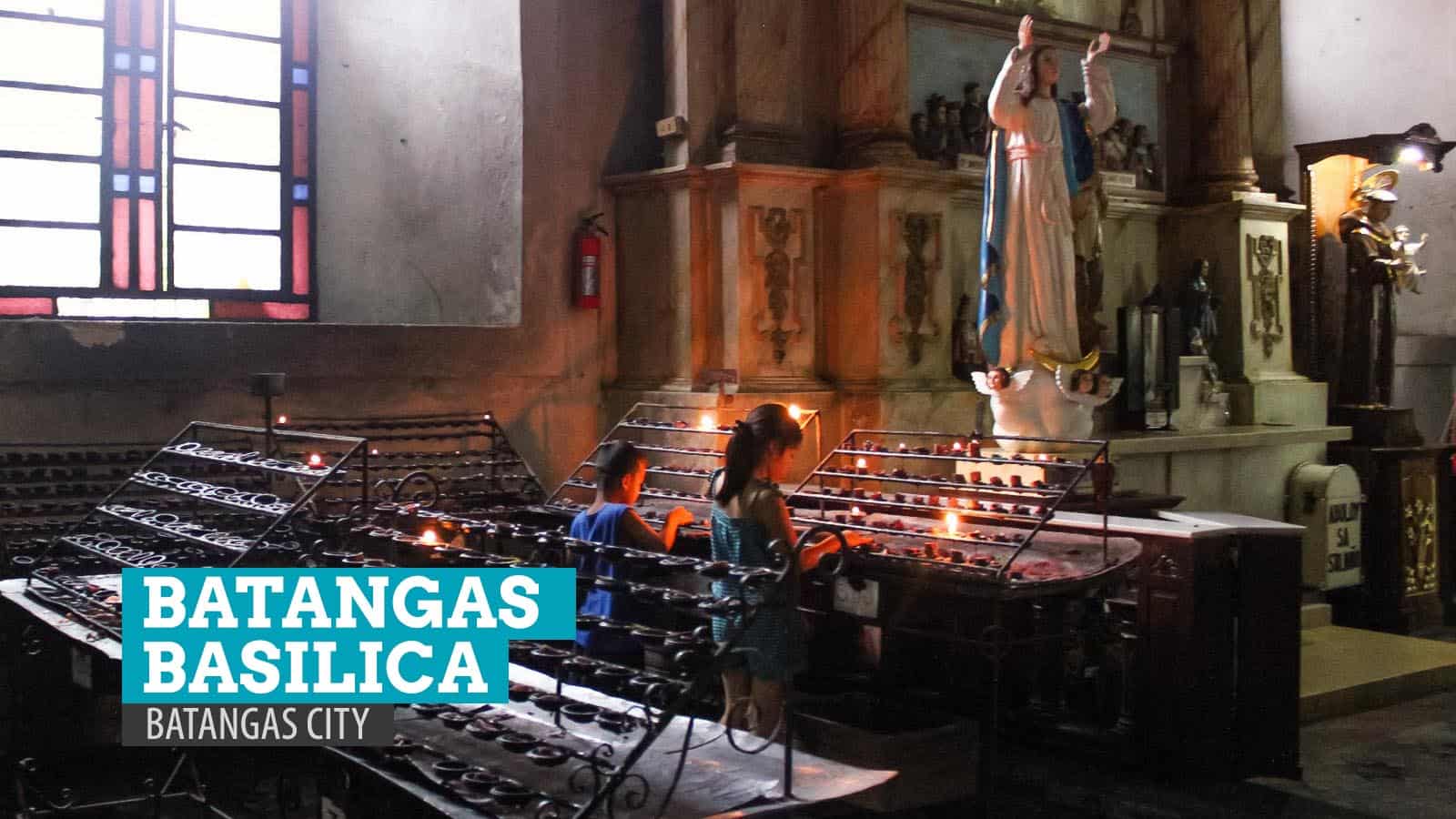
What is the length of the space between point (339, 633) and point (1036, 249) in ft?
15.5

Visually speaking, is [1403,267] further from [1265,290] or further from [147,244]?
[147,244]

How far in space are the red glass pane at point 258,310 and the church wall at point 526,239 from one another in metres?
0.18

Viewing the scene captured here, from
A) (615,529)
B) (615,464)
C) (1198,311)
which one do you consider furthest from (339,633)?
(1198,311)

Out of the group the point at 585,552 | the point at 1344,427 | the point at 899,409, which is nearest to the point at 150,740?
the point at 585,552

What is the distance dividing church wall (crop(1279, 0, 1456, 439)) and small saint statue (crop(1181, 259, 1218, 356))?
1717mm

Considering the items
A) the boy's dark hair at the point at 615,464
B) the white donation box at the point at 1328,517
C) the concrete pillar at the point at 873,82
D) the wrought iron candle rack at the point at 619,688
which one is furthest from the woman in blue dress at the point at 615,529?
the white donation box at the point at 1328,517

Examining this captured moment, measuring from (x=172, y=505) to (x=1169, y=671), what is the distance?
14.6 feet

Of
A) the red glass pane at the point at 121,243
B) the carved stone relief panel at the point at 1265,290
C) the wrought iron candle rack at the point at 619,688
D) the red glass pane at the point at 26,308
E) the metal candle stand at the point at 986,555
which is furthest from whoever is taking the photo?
the carved stone relief panel at the point at 1265,290

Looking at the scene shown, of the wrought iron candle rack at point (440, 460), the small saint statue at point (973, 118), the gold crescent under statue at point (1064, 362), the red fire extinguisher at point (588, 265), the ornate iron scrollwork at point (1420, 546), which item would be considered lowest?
the ornate iron scrollwork at point (1420, 546)

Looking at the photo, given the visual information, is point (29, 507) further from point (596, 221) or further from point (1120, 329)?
point (1120, 329)

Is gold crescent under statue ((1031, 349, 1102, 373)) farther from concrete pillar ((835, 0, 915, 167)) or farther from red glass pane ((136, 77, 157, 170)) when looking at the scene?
red glass pane ((136, 77, 157, 170))

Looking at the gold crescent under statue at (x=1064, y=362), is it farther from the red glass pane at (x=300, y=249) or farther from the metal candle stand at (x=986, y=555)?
the red glass pane at (x=300, y=249)

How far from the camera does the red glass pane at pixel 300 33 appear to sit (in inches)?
345

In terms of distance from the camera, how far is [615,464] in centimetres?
486
